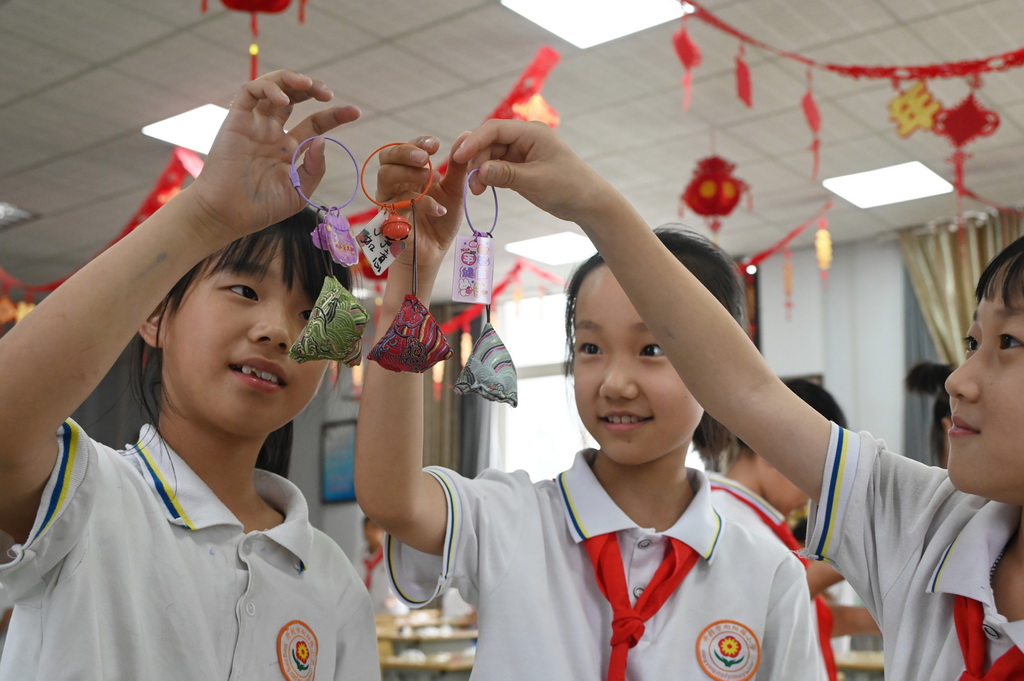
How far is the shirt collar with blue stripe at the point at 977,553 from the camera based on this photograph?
3.36 feet

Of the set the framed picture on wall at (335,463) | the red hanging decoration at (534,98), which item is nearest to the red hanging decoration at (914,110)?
the red hanging decoration at (534,98)

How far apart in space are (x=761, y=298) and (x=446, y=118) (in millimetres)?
3426

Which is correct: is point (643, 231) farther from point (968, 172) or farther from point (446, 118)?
point (968, 172)

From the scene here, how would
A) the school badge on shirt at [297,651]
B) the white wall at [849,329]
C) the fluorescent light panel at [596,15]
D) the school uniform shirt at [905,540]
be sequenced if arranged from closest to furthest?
1. the school uniform shirt at [905,540]
2. the school badge on shirt at [297,651]
3. the fluorescent light panel at [596,15]
4. the white wall at [849,329]

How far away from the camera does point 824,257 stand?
5.54 meters

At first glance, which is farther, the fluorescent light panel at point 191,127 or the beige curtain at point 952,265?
the beige curtain at point 952,265

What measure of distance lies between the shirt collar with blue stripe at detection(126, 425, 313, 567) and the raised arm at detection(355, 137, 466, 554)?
126 millimetres

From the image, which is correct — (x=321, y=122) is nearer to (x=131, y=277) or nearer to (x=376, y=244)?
(x=376, y=244)

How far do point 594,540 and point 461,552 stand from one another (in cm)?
17

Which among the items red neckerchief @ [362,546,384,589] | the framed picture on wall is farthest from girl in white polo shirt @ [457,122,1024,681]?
the framed picture on wall

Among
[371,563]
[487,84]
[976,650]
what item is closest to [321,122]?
[976,650]

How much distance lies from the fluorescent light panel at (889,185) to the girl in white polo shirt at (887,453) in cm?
494

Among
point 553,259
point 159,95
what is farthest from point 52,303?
point 553,259

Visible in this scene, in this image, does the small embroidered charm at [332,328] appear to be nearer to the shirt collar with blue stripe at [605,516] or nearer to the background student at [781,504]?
the shirt collar with blue stripe at [605,516]
